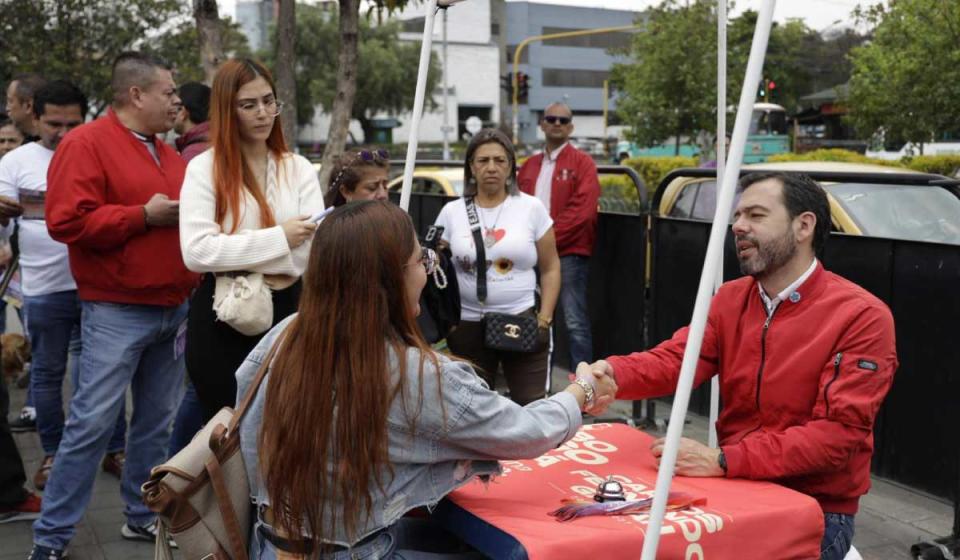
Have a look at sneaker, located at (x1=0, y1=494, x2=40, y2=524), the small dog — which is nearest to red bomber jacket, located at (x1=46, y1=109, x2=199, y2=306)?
sneaker, located at (x1=0, y1=494, x2=40, y2=524)

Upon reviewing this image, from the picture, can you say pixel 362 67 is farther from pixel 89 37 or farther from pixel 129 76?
pixel 129 76

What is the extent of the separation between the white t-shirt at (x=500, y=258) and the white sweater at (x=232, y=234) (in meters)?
1.34

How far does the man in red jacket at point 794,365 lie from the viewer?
2.77 m

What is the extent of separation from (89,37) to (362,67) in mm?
37720

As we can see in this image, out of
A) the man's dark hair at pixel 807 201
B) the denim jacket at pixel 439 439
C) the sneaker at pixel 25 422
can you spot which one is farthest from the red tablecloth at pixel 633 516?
the sneaker at pixel 25 422

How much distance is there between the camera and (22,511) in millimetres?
4855

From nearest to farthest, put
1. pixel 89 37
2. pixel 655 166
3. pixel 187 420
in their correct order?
1. pixel 187 420
2. pixel 89 37
3. pixel 655 166

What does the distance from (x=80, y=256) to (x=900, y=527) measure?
151 inches

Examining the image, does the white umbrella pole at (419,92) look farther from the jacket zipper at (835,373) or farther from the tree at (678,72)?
the tree at (678,72)

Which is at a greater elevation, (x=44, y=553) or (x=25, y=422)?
(x=44, y=553)

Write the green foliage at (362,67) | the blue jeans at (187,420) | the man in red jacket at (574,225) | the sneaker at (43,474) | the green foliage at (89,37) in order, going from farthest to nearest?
the green foliage at (362,67) < the green foliage at (89,37) < the man in red jacket at (574,225) < the sneaker at (43,474) < the blue jeans at (187,420)

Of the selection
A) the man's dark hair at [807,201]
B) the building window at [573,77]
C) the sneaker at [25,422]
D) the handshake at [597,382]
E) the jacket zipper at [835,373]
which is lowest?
the sneaker at [25,422]

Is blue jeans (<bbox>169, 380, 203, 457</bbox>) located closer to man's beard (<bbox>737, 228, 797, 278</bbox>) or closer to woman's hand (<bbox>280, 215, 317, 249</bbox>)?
woman's hand (<bbox>280, 215, 317, 249</bbox>)

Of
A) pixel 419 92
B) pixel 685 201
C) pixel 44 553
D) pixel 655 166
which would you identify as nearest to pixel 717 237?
pixel 419 92
